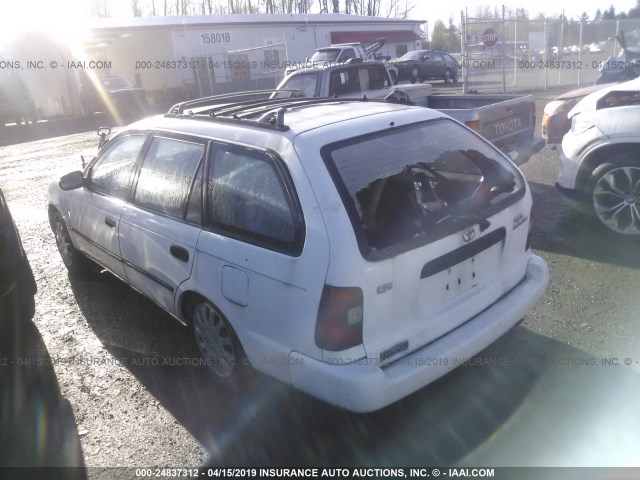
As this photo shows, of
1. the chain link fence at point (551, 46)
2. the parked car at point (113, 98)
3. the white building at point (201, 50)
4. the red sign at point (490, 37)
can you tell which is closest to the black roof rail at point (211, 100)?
the chain link fence at point (551, 46)

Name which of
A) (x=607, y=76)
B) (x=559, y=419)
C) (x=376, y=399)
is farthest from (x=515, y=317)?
(x=607, y=76)

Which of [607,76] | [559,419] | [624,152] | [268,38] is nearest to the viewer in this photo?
[559,419]

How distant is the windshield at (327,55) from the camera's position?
824 inches

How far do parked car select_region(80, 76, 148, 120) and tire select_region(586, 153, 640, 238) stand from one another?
2080 centimetres

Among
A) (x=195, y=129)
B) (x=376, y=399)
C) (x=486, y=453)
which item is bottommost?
(x=486, y=453)

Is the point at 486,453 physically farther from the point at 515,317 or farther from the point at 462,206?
the point at 462,206

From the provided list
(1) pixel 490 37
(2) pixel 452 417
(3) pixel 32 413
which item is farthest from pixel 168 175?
(1) pixel 490 37

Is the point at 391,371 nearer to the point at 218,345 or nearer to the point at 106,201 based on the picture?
the point at 218,345

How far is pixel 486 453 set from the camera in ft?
9.77

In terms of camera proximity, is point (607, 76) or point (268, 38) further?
point (268, 38)

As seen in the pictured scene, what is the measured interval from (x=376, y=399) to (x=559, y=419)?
1.18m

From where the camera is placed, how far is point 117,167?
4.46 meters

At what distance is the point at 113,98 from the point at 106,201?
68.0ft

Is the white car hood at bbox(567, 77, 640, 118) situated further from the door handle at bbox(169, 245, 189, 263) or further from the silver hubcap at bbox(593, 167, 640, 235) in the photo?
the door handle at bbox(169, 245, 189, 263)
